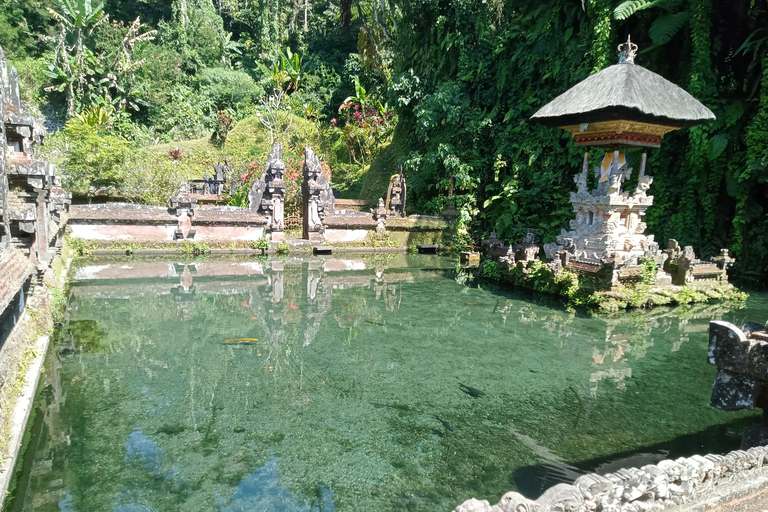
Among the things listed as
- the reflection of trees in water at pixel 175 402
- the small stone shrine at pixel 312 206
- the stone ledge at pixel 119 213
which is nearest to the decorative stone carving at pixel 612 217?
the reflection of trees in water at pixel 175 402

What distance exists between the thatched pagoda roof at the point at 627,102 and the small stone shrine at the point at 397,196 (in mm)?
6565

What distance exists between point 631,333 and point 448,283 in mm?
3673

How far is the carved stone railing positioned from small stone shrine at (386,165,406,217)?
12.9 m

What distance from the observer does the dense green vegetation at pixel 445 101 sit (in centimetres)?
1058

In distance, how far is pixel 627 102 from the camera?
7734mm

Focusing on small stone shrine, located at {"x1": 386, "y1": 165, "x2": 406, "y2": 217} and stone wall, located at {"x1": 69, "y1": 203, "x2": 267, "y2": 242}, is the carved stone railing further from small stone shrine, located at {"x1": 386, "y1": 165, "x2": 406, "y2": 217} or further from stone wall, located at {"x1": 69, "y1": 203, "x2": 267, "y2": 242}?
small stone shrine, located at {"x1": 386, "y1": 165, "x2": 406, "y2": 217}

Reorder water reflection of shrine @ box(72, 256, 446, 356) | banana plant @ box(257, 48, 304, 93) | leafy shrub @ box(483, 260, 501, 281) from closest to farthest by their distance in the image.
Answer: water reflection of shrine @ box(72, 256, 446, 356) < leafy shrub @ box(483, 260, 501, 281) < banana plant @ box(257, 48, 304, 93)

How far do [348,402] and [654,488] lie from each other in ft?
8.42

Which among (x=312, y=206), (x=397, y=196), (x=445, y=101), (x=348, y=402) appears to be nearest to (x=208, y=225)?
(x=312, y=206)

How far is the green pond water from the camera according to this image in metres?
3.13

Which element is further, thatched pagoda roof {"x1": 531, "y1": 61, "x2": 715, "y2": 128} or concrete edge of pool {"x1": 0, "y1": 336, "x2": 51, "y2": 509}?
thatched pagoda roof {"x1": 531, "y1": 61, "x2": 715, "y2": 128}

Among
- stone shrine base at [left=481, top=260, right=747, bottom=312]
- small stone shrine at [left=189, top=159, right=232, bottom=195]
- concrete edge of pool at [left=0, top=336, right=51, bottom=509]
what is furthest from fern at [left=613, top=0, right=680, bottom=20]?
small stone shrine at [left=189, top=159, right=232, bottom=195]

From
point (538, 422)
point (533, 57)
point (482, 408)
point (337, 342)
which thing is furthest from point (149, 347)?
point (533, 57)

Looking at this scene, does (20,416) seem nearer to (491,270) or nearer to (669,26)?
(491,270)
